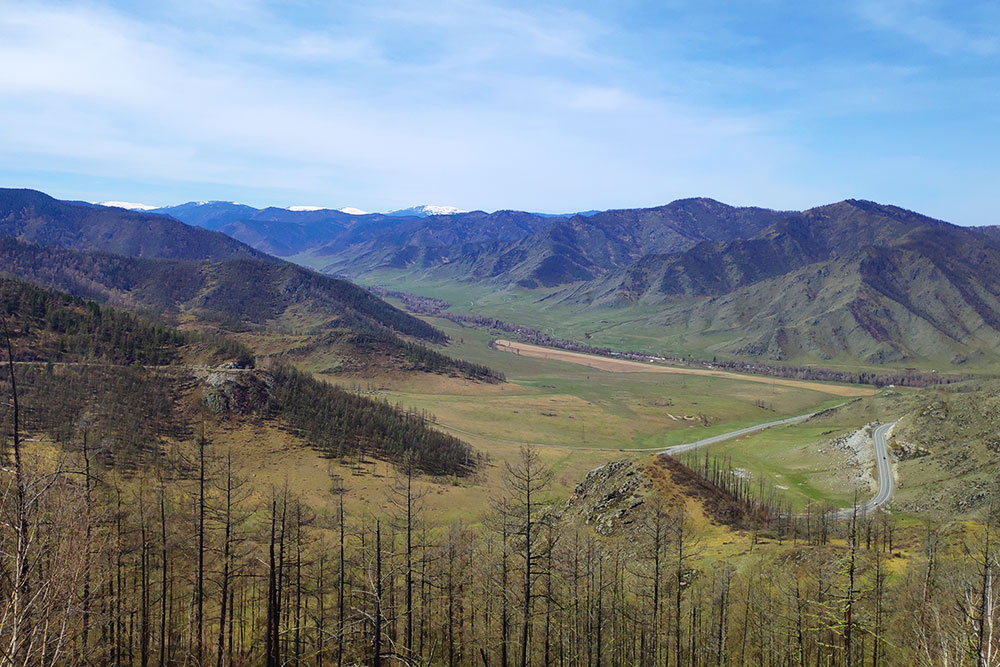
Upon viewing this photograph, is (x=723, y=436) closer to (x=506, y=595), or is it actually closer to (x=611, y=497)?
(x=611, y=497)

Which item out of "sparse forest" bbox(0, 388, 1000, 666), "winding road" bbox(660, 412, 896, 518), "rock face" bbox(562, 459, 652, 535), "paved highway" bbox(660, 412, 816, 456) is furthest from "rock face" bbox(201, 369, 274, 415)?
"paved highway" bbox(660, 412, 816, 456)

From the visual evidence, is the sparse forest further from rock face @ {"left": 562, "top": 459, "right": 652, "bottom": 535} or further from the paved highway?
the paved highway

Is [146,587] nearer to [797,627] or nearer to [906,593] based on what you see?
[797,627]

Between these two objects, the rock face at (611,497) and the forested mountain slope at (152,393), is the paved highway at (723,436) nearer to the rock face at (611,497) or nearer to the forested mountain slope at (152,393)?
the forested mountain slope at (152,393)

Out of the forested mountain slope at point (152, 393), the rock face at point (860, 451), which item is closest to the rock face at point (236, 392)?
the forested mountain slope at point (152, 393)

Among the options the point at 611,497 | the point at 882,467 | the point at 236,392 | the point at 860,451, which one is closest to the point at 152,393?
the point at 236,392
